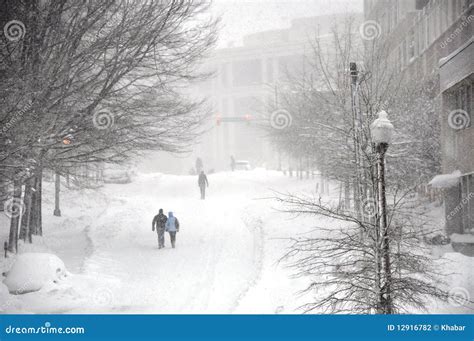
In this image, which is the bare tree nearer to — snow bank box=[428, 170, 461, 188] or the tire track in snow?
the tire track in snow

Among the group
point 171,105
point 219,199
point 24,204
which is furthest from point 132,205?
point 171,105

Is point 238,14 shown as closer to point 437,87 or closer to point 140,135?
point 437,87

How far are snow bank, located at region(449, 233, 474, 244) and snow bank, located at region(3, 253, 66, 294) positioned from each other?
10.9 meters

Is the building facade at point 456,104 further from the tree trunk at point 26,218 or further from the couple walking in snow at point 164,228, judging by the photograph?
the tree trunk at point 26,218

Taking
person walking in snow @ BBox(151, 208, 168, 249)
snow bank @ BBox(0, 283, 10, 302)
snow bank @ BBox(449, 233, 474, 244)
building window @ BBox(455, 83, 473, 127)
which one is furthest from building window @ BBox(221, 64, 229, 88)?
snow bank @ BBox(0, 283, 10, 302)

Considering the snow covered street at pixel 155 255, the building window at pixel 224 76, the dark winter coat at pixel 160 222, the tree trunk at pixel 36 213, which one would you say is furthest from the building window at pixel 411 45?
the building window at pixel 224 76

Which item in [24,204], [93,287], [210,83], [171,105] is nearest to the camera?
[93,287]

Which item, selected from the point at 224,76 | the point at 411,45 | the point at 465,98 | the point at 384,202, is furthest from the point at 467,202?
the point at 224,76

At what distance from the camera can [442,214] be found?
62.4ft

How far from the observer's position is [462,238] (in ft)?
51.9

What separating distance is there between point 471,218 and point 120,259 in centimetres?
1050

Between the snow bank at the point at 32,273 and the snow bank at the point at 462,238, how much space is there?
1091 centimetres

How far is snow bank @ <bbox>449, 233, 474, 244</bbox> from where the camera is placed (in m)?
15.6

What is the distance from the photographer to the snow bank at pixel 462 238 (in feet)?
51.0
